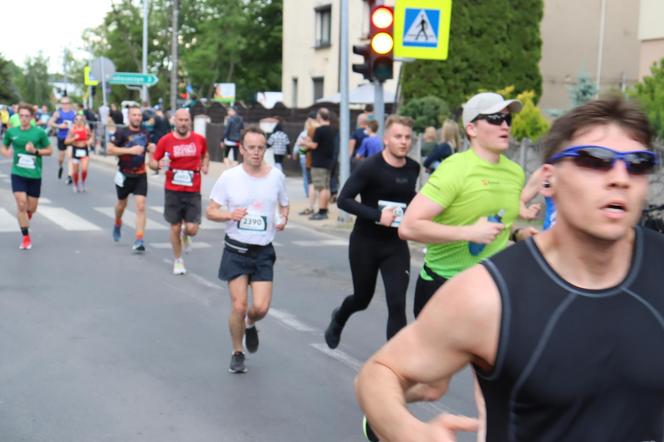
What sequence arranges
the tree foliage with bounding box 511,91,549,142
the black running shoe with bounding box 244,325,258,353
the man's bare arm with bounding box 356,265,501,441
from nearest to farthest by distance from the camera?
the man's bare arm with bounding box 356,265,501,441, the black running shoe with bounding box 244,325,258,353, the tree foliage with bounding box 511,91,549,142

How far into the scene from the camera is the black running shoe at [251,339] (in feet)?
24.6

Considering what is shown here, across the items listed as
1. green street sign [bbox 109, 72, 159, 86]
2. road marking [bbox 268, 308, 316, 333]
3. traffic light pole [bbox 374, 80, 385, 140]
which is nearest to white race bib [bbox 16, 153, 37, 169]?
traffic light pole [bbox 374, 80, 385, 140]

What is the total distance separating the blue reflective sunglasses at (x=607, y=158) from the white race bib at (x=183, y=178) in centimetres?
998

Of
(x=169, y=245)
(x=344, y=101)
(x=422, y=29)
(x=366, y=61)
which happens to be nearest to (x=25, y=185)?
(x=169, y=245)

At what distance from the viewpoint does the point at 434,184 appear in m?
5.32

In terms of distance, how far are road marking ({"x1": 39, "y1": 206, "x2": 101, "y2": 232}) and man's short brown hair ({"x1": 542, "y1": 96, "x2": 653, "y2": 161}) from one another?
1397cm

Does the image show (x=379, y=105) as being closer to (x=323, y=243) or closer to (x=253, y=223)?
(x=323, y=243)

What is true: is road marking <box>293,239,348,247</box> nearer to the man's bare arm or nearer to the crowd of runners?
the crowd of runners

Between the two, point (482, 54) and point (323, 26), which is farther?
point (323, 26)

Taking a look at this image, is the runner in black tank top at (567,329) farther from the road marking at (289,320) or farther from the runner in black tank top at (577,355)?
the road marking at (289,320)

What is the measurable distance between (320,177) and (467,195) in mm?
12497

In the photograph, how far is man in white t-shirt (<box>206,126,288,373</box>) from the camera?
7.19 metres

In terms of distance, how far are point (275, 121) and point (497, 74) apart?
9.79 meters

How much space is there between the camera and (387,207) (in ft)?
22.1
